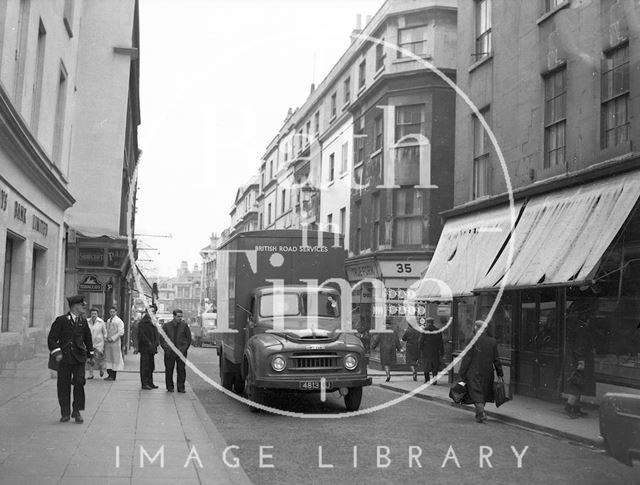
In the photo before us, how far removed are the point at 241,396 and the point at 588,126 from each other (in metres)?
9.02

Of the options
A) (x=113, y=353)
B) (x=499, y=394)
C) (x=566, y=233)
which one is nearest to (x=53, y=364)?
(x=499, y=394)

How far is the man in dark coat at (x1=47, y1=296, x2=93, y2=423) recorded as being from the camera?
10.2m

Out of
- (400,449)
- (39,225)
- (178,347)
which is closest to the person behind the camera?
(400,449)

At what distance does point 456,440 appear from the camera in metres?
10.4

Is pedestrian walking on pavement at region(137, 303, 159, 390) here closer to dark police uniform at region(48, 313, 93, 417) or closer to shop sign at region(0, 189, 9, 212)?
shop sign at region(0, 189, 9, 212)

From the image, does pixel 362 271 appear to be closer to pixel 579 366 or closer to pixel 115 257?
pixel 115 257

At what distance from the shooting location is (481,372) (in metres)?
12.6

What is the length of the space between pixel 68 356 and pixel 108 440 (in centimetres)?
193

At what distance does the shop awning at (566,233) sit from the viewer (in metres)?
12.2

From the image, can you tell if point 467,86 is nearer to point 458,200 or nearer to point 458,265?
point 458,200

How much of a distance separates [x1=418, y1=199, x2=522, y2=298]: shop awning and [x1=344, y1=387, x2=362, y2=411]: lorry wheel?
444 cm

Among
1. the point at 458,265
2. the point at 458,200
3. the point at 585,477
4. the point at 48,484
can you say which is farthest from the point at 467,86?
the point at 48,484

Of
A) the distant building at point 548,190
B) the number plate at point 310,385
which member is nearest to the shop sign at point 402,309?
the distant building at point 548,190

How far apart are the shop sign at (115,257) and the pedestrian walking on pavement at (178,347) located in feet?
45.8
